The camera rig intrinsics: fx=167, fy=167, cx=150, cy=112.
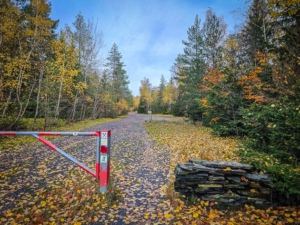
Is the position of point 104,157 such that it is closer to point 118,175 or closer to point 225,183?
point 118,175

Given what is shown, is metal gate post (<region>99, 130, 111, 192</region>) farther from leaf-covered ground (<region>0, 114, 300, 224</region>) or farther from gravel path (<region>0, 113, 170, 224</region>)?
gravel path (<region>0, 113, 170, 224</region>)

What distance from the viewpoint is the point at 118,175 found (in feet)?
16.3

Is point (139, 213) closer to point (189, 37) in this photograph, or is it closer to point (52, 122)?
point (52, 122)

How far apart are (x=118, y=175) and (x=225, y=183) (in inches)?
115

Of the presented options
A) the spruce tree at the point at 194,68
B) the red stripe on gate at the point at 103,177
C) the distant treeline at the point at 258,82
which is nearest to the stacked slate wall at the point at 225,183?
the distant treeline at the point at 258,82

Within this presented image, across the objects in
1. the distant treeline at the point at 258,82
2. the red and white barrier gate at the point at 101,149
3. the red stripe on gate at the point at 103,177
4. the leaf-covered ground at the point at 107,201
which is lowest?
the leaf-covered ground at the point at 107,201

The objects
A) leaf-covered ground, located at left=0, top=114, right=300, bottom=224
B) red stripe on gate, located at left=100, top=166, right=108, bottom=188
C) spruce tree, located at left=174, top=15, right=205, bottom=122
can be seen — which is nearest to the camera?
leaf-covered ground, located at left=0, top=114, right=300, bottom=224

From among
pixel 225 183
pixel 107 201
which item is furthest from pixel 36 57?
pixel 225 183

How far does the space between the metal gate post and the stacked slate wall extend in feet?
5.39

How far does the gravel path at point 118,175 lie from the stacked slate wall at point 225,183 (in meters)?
0.72

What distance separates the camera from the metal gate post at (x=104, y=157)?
3.74m

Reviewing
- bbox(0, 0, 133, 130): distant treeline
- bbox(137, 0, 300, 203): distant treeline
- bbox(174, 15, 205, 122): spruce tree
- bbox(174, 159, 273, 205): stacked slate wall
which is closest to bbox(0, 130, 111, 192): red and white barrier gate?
bbox(174, 159, 273, 205): stacked slate wall

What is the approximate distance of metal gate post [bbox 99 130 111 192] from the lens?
374 centimetres

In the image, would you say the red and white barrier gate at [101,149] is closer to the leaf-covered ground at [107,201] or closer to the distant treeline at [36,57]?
the leaf-covered ground at [107,201]
